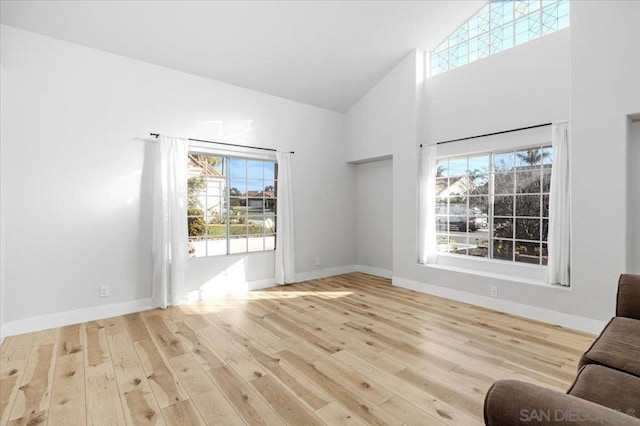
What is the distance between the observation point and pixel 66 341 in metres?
2.98

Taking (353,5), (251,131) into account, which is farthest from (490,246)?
(251,131)

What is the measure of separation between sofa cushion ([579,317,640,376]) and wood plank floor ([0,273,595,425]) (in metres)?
0.64

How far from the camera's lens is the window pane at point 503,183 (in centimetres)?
397

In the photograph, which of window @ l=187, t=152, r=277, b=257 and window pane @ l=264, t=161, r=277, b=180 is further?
Result: window pane @ l=264, t=161, r=277, b=180

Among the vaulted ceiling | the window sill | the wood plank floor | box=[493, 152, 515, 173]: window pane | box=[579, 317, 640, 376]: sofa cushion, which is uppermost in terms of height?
the vaulted ceiling

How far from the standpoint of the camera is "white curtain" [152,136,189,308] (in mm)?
3869

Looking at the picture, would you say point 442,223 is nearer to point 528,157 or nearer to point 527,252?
point 527,252

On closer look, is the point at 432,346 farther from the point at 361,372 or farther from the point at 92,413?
the point at 92,413

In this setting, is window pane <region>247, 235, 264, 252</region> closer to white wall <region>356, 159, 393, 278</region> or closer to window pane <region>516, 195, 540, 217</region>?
white wall <region>356, 159, 393, 278</region>

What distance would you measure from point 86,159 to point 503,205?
198 inches

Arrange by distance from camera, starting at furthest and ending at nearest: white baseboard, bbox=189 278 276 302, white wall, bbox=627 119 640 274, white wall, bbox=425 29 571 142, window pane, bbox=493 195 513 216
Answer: white baseboard, bbox=189 278 276 302 → window pane, bbox=493 195 513 216 → white wall, bbox=425 29 571 142 → white wall, bbox=627 119 640 274

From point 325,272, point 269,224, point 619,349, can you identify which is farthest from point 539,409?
point 325,272

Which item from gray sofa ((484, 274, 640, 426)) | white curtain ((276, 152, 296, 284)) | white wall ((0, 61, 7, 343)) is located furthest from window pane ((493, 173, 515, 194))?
white wall ((0, 61, 7, 343))

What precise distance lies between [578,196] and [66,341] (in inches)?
206
